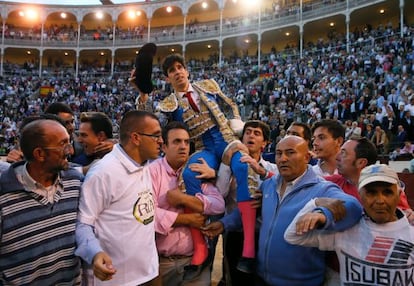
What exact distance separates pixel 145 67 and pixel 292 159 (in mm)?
1579

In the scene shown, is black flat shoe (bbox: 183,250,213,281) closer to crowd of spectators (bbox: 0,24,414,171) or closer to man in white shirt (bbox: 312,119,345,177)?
man in white shirt (bbox: 312,119,345,177)

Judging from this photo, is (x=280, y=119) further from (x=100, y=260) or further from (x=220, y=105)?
(x=100, y=260)

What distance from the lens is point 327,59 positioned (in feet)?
65.1

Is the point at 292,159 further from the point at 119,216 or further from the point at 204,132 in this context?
the point at 119,216

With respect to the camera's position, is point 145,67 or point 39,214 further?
point 145,67

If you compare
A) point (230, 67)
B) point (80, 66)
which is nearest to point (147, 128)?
point (230, 67)

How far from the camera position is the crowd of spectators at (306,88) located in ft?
36.8

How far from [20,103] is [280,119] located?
19834mm

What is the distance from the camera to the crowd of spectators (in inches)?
442

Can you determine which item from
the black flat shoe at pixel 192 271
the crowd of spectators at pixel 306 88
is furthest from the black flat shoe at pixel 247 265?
the crowd of spectators at pixel 306 88

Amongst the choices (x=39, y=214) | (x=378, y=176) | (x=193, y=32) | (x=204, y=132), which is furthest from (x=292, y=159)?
(x=193, y=32)

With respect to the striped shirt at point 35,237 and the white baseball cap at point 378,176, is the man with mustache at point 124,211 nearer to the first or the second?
the striped shirt at point 35,237

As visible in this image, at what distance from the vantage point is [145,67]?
11.1 ft

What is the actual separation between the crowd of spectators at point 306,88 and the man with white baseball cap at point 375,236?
8.41 ft
